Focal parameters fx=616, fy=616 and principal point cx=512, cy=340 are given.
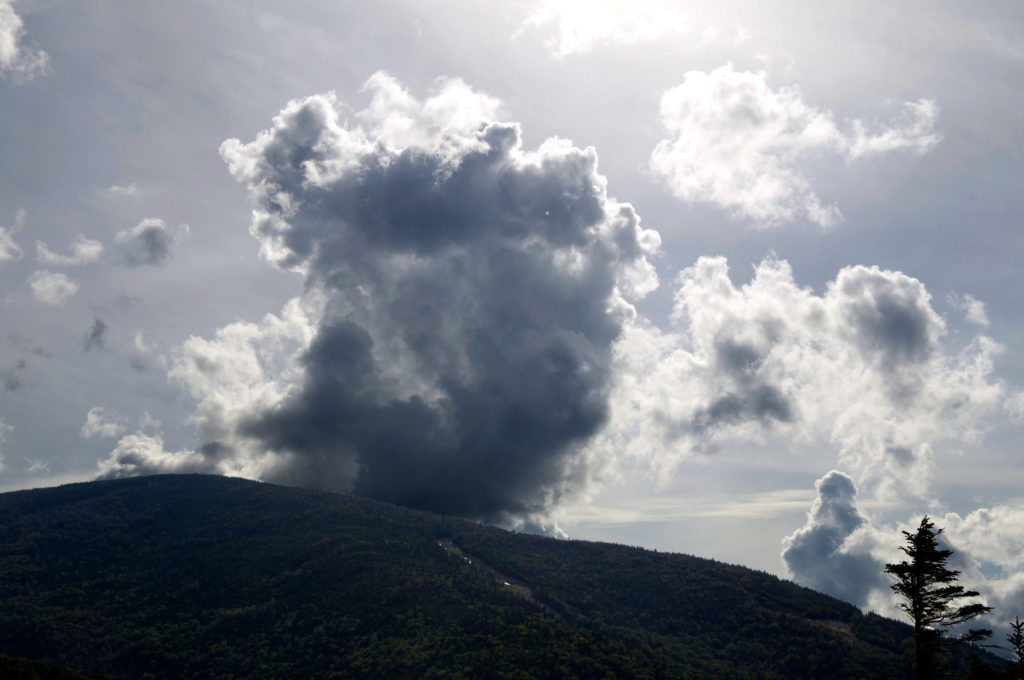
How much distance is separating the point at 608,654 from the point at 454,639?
155ft

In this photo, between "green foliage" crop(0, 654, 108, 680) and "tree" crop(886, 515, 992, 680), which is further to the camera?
"green foliage" crop(0, 654, 108, 680)

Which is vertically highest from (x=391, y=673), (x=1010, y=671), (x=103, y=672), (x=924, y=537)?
(x=924, y=537)

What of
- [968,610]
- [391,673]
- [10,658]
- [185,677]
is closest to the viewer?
[968,610]

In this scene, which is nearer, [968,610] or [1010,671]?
[968,610]

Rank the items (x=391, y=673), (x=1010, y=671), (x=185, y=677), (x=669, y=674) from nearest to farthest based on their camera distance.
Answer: (x=1010, y=671) → (x=391, y=673) → (x=669, y=674) → (x=185, y=677)

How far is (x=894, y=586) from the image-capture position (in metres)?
66.5

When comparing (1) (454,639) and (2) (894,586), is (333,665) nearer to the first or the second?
(1) (454,639)

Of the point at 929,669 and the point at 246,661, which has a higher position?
the point at 929,669

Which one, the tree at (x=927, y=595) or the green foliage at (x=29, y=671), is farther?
the green foliage at (x=29, y=671)

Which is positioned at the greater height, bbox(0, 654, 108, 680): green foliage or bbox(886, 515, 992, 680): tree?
bbox(886, 515, 992, 680): tree

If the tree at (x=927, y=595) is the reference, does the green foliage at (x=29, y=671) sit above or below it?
below

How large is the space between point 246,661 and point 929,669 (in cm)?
19786

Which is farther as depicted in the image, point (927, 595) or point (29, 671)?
point (29, 671)

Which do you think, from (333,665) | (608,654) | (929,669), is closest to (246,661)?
(333,665)
